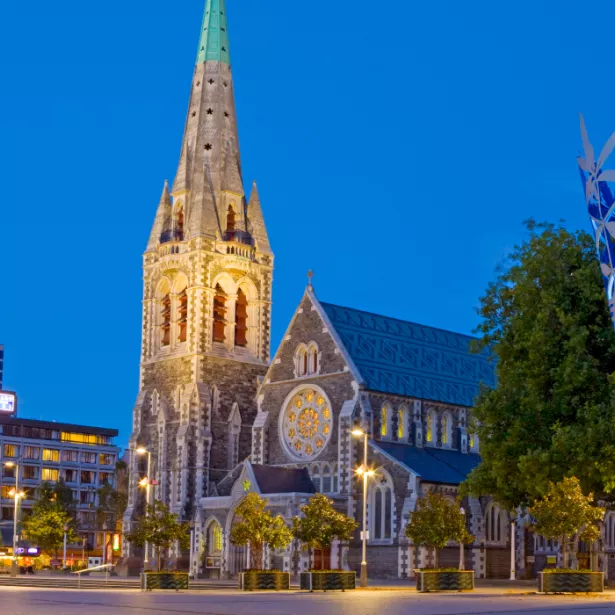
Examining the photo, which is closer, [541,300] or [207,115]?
[541,300]

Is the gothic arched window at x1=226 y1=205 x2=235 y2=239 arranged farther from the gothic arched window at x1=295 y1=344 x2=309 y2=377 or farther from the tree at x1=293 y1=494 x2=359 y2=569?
the tree at x1=293 y1=494 x2=359 y2=569

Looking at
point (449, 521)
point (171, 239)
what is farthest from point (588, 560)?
point (171, 239)

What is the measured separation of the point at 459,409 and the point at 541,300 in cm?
3183

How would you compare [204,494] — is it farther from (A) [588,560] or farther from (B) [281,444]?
(A) [588,560]

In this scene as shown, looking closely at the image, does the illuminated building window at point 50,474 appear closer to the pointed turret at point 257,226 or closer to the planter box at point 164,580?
the pointed turret at point 257,226

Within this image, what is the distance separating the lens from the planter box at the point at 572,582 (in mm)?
45906

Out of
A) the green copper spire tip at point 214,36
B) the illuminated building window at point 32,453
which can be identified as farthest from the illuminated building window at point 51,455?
the green copper spire tip at point 214,36

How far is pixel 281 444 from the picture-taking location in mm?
79250

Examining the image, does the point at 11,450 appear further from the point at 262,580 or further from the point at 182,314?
the point at 262,580

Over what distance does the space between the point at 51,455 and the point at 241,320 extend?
7629cm

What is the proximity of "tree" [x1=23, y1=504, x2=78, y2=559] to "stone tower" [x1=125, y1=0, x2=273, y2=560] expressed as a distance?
49.6 feet

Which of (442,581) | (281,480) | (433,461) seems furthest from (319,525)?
(433,461)

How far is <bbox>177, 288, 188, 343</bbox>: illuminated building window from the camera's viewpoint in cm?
8923

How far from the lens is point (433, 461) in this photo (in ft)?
247
